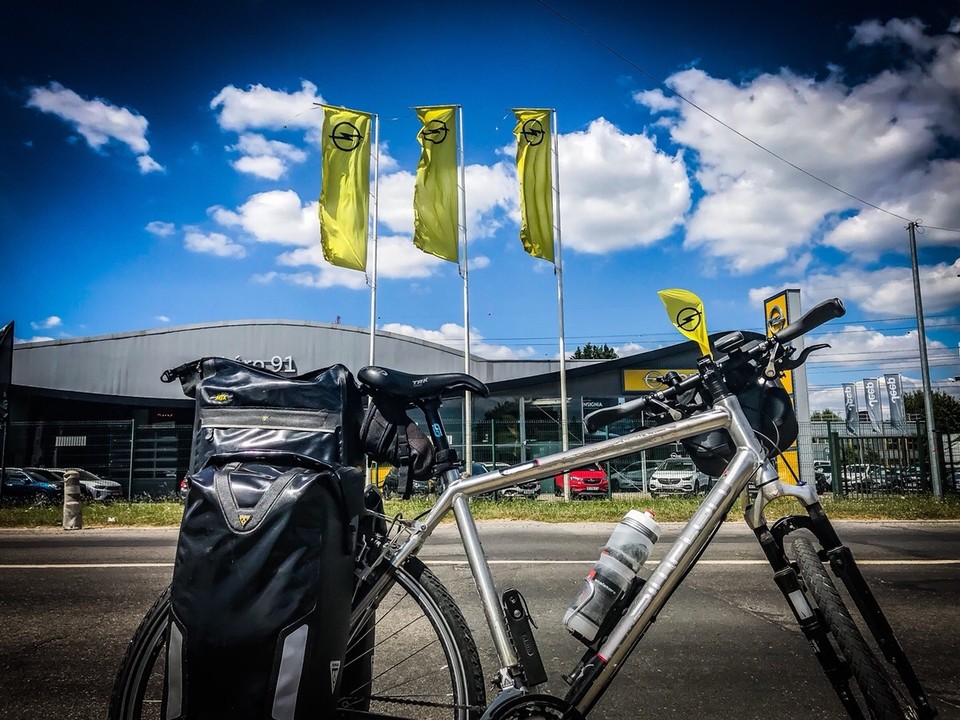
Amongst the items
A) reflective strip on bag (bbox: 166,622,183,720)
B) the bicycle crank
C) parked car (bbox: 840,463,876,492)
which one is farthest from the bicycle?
parked car (bbox: 840,463,876,492)

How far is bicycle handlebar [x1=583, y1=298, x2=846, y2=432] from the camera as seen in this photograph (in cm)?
195

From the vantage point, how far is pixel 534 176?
63.9 feet

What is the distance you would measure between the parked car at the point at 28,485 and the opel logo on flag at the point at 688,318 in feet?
72.7

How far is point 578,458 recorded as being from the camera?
80.7 inches

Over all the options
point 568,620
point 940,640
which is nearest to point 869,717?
point 568,620

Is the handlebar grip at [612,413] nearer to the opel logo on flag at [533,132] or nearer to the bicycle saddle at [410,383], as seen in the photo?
the bicycle saddle at [410,383]

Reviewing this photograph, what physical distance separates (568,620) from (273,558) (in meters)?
0.92

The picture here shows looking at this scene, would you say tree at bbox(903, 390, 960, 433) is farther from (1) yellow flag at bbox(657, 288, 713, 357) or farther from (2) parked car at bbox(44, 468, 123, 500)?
(1) yellow flag at bbox(657, 288, 713, 357)

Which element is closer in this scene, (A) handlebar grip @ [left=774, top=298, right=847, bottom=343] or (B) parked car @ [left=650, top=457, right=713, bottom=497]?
(A) handlebar grip @ [left=774, top=298, right=847, bottom=343]

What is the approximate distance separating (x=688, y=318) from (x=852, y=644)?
1.43m

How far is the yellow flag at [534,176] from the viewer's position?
63.8 ft

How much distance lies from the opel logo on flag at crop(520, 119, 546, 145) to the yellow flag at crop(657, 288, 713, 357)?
1779cm

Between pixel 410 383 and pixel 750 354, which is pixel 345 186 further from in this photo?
pixel 750 354

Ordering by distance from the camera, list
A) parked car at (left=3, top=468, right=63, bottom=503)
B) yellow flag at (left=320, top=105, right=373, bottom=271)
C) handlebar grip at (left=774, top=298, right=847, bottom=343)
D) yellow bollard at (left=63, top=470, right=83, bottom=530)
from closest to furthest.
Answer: handlebar grip at (left=774, top=298, right=847, bottom=343) < yellow bollard at (left=63, top=470, right=83, bottom=530) < yellow flag at (left=320, top=105, right=373, bottom=271) < parked car at (left=3, top=468, right=63, bottom=503)
